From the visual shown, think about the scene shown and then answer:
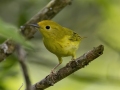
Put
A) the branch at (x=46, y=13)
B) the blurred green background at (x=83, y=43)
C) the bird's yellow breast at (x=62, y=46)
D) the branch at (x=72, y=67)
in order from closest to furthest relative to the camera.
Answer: the branch at (x=72, y=67) < the blurred green background at (x=83, y=43) < the branch at (x=46, y=13) < the bird's yellow breast at (x=62, y=46)

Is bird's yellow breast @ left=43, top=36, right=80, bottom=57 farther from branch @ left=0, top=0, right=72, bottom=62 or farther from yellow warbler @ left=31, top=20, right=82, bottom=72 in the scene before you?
branch @ left=0, top=0, right=72, bottom=62

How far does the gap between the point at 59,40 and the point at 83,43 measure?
943 mm

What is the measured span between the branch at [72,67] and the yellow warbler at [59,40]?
0.66 m

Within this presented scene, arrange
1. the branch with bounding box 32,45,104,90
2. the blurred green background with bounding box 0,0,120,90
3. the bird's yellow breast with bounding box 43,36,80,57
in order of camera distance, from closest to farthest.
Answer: the branch with bounding box 32,45,104,90, the blurred green background with bounding box 0,0,120,90, the bird's yellow breast with bounding box 43,36,80,57

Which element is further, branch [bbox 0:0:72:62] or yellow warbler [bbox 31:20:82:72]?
yellow warbler [bbox 31:20:82:72]

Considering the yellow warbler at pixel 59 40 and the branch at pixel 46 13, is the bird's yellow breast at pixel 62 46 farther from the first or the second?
the branch at pixel 46 13

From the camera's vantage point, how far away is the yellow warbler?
1722mm

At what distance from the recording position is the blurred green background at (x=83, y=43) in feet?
4.16

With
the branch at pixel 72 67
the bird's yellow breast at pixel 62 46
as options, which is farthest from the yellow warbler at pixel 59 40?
the branch at pixel 72 67

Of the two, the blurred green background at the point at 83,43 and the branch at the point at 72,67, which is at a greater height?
the blurred green background at the point at 83,43

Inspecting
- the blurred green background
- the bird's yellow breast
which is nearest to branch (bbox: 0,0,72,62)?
the blurred green background

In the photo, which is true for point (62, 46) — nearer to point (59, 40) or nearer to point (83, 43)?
point (59, 40)

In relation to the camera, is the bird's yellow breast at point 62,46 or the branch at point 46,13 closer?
the branch at point 46,13

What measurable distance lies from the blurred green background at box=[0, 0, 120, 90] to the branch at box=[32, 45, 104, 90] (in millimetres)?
96
